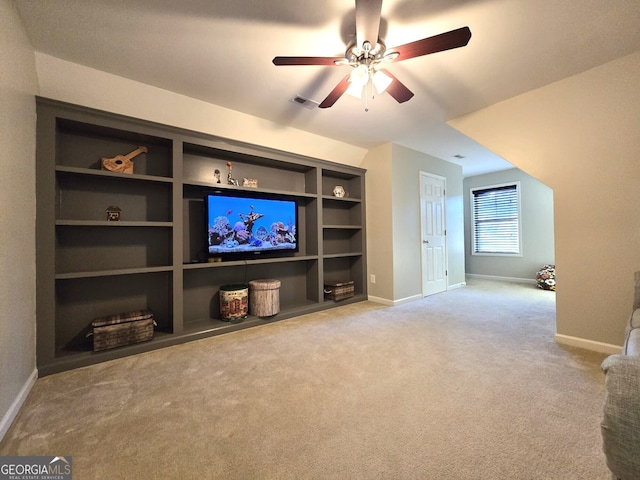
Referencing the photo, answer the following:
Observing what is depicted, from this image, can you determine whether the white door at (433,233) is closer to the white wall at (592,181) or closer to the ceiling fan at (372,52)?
the white wall at (592,181)

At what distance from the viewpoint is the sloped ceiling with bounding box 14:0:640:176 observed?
153 centimetres

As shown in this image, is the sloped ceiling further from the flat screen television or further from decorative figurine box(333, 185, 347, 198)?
decorative figurine box(333, 185, 347, 198)

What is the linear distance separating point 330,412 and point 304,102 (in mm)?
2658

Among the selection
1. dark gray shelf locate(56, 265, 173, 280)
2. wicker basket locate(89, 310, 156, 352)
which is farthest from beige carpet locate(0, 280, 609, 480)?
dark gray shelf locate(56, 265, 173, 280)

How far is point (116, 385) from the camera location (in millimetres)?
1709

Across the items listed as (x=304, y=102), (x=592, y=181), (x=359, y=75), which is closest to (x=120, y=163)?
(x=304, y=102)

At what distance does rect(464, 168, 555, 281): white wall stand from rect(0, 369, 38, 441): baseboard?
284 inches

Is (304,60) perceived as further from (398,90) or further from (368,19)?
(398,90)

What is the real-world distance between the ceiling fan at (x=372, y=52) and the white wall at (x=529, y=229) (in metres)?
4.84

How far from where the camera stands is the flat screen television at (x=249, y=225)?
2.72 m

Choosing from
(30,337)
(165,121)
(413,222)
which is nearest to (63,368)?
(30,337)

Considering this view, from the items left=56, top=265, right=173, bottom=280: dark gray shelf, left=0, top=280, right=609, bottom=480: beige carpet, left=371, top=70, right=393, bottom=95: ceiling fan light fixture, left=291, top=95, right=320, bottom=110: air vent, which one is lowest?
left=0, top=280, right=609, bottom=480: beige carpet

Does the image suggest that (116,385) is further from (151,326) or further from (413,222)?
(413,222)

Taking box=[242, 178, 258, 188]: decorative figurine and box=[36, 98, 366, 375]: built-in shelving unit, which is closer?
box=[36, 98, 366, 375]: built-in shelving unit
